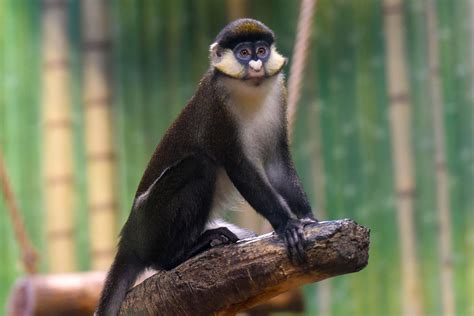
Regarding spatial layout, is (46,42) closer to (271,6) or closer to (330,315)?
(271,6)

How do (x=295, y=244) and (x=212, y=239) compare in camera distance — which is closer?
(x=295, y=244)

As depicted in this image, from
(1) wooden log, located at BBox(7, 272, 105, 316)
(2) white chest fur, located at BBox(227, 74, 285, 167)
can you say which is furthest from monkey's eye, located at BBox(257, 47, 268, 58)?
(1) wooden log, located at BBox(7, 272, 105, 316)

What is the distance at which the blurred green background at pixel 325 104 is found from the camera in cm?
473

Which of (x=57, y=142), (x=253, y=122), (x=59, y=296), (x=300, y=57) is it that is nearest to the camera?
(x=253, y=122)

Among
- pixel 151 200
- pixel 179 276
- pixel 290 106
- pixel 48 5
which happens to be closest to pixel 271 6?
pixel 48 5

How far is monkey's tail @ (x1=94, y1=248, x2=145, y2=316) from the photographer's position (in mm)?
2711

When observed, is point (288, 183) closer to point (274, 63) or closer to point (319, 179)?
point (274, 63)

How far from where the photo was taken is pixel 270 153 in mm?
2994

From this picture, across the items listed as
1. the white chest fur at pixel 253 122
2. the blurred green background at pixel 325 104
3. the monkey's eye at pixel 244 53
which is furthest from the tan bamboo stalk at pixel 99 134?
the monkey's eye at pixel 244 53

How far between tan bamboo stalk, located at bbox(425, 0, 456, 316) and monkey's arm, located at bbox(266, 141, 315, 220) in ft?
6.49

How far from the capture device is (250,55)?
2.78 m

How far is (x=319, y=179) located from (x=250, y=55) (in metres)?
2.11

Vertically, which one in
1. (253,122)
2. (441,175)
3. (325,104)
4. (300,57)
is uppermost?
(300,57)

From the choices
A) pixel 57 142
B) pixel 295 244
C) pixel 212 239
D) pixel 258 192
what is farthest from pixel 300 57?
pixel 57 142
